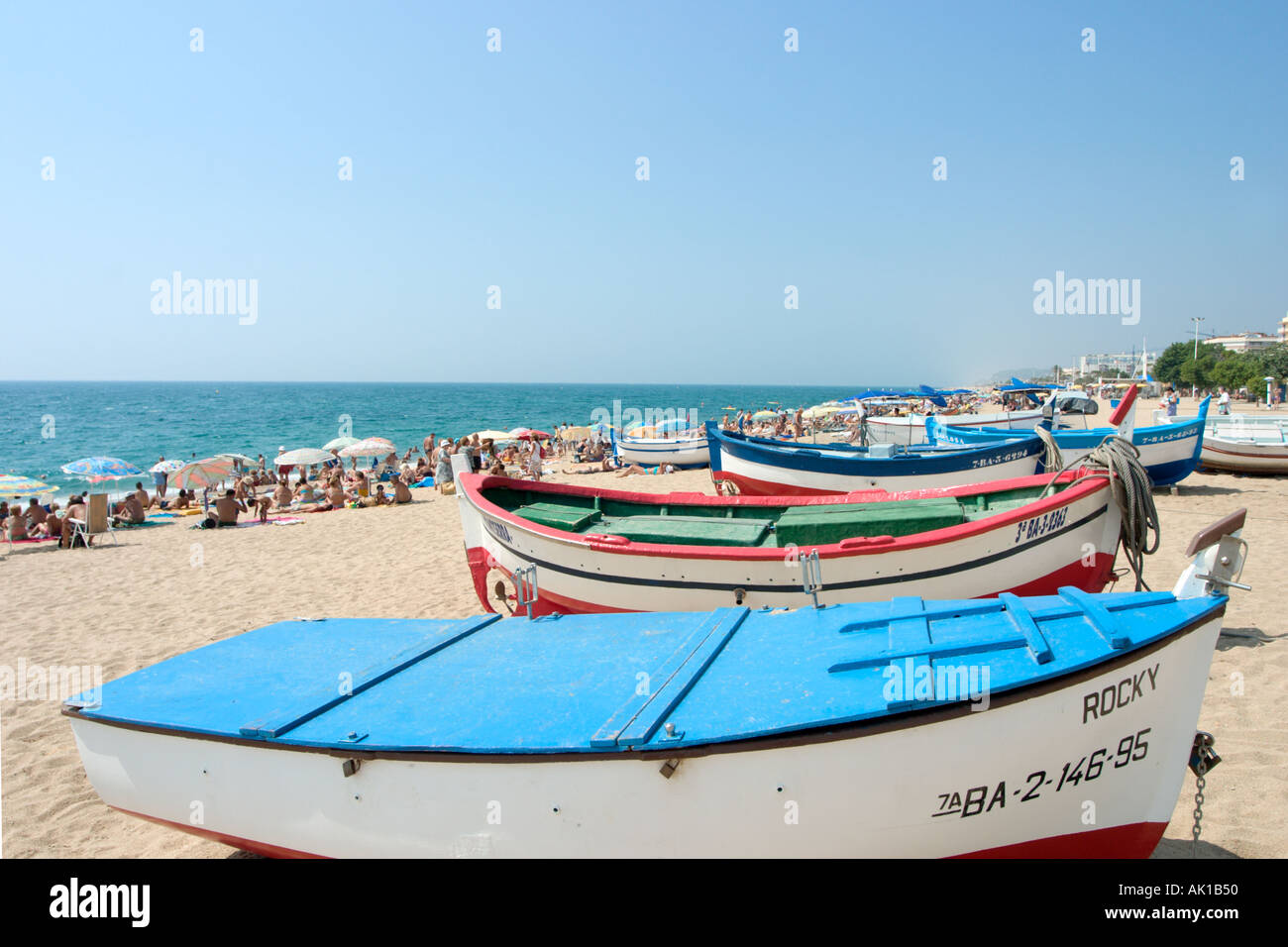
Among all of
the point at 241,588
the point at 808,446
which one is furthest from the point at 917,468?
the point at 241,588

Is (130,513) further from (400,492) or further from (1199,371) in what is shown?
(1199,371)

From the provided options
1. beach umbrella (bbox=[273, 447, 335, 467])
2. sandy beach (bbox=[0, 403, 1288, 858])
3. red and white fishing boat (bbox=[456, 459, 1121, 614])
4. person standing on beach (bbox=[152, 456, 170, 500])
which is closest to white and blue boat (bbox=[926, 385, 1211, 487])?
sandy beach (bbox=[0, 403, 1288, 858])

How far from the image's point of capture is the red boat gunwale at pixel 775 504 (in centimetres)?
552

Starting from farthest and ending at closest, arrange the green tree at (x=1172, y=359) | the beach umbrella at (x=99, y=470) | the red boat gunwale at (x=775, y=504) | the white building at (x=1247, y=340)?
the white building at (x=1247, y=340)
the green tree at (x=1172, y=359)
the beach umbrella at (x=99, y=470)
the red boat gunwale at (x=775, y=504)

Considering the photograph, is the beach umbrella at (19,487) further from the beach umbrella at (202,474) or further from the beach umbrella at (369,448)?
the beach umbrella at (369,448)

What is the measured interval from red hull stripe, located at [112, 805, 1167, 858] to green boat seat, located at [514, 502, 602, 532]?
4.08m

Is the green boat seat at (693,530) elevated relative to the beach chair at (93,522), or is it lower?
elevated

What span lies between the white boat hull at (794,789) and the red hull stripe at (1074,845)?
1 centimetres

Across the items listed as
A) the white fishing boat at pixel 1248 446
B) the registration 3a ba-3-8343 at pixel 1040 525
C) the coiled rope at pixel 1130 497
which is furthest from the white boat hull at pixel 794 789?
the white fishing boat at pixel 1248 446

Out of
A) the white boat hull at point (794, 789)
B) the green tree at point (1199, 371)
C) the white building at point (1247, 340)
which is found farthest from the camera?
the white building at point (1247, 340)

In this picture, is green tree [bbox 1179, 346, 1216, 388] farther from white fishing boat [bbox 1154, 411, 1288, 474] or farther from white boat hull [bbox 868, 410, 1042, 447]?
white fishing boat [bbox 1154, 411, 1288, 474]

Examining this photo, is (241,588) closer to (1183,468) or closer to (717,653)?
(717,653)

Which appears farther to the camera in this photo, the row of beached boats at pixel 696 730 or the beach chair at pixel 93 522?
the beach chair at pixel 93 522
